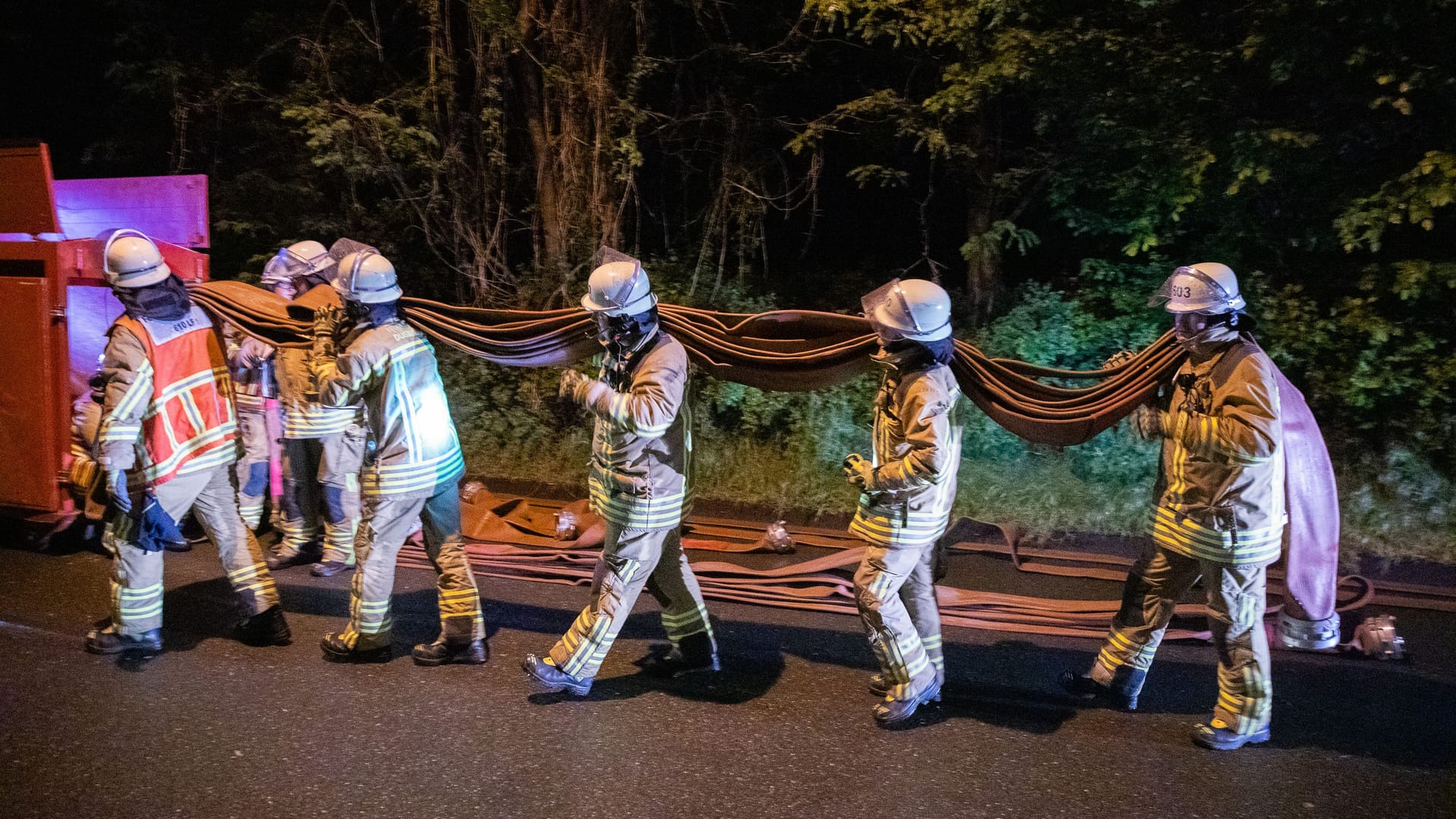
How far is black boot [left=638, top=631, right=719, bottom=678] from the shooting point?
15.4 feet

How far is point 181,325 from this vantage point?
4910 millimetres

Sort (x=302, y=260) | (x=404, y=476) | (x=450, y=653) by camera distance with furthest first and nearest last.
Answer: (x=302, y=260) → (x=450, y=653) → (x=404, y=476)

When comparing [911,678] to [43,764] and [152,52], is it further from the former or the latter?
[152,52]

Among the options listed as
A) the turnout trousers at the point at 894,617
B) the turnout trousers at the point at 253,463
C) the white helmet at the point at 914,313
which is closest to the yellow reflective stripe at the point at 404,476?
the turnout trousers at the point at 894,617

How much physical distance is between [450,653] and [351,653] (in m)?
0.47

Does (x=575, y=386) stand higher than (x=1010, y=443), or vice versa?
(x=575, y=386)

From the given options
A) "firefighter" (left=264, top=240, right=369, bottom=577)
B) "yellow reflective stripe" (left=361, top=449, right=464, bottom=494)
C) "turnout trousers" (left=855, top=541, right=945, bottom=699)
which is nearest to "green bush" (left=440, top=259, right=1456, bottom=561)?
"firefighter" (left=264, top=240, right=369, bottom=577)

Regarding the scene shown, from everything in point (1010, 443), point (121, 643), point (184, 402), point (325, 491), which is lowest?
point (121, 643)

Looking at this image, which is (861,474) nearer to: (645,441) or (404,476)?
(645,441)

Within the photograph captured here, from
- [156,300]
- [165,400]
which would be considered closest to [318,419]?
[165,400]

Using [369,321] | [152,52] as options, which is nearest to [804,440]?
[369,321]

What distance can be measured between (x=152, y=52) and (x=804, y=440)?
9.69 m

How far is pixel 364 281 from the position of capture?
4641 mm

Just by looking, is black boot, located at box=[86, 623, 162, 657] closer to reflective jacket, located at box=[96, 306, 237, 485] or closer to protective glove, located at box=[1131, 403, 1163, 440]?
reflective jacket, located at box=[96, 306, 237, 485]
